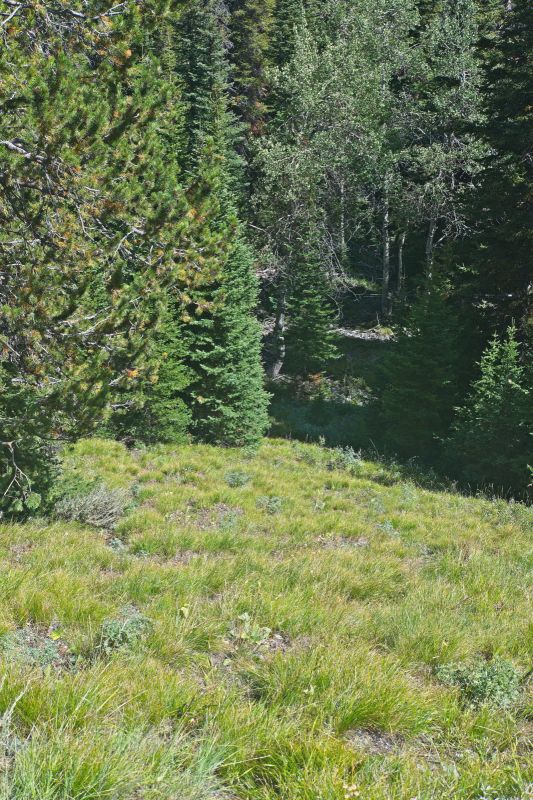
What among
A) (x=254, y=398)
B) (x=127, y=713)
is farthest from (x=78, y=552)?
(x=254, y=398)

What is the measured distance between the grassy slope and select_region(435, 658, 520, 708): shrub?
85 mm

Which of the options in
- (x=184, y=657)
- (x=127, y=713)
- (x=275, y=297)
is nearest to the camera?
(x=127, y=713)

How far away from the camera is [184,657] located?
3664 millimetres

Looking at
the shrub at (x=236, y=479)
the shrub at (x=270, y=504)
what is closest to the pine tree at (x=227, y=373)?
the shrub at (x=236, y=479)

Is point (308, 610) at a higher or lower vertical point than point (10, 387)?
lower

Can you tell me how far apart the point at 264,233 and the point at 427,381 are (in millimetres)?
12010

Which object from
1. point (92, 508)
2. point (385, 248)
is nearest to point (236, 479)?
point (92, 508)

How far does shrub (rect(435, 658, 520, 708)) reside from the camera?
3562mm

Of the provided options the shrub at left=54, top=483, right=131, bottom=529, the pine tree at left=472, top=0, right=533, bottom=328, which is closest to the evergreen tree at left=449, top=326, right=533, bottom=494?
the pine tree at left=472, top=0, right=533, bottom=328

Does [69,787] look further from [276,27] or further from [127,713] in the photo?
[276,27]

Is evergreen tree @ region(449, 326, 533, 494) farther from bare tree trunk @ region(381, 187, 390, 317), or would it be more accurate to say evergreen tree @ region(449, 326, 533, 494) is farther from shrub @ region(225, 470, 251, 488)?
bare tree trunk @ region(381, 187, 390, 317)

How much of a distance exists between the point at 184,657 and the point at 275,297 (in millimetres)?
30090

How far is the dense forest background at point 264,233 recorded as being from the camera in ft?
21.9

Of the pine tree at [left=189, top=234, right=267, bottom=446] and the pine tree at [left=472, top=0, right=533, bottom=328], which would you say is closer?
the pine tree at [left=472, top=0, right=533, bottom=328]
